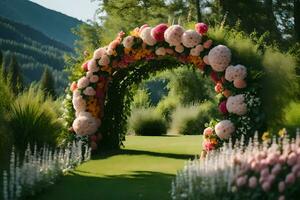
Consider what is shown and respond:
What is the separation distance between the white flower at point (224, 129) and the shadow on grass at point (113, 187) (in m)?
1.65

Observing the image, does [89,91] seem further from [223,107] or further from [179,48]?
[223,107]

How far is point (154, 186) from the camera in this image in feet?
29.8

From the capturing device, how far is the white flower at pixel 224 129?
11.3 m

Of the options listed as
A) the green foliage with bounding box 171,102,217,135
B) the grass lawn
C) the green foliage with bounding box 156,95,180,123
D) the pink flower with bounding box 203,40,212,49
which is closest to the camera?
the grass lawn

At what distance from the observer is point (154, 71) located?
14977 millimetres

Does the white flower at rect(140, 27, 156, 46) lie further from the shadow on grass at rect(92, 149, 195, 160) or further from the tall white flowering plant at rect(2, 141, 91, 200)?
the tall white flowering plant at rect(2, 141, 91, 200)

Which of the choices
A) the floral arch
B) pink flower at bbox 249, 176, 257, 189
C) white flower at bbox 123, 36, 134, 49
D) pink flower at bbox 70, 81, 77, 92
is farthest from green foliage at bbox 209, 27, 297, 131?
pink flower at bbox 249, 176, 257, 189

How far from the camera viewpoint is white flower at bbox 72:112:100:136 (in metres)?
13.6

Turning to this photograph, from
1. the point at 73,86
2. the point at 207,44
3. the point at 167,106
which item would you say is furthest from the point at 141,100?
the point at 207,44

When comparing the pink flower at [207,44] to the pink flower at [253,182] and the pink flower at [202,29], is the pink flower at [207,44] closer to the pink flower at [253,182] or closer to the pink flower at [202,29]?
the pink flower at [202,29]

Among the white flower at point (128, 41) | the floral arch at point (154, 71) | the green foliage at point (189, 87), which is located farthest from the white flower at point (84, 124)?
the green foliage at point (189, 87)

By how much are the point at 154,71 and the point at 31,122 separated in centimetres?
384

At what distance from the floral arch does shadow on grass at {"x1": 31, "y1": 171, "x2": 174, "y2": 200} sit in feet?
6.85

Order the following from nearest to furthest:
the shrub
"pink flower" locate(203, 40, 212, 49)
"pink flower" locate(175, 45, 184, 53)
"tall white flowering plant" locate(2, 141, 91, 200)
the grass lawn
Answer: "tall white flowering plant" locate(2, 141, 91, 200), the grass lawn, "pink flower" locate(203, 40, 212, 49), "pink flower" locate(175, 45, 184, 53), the shrub
